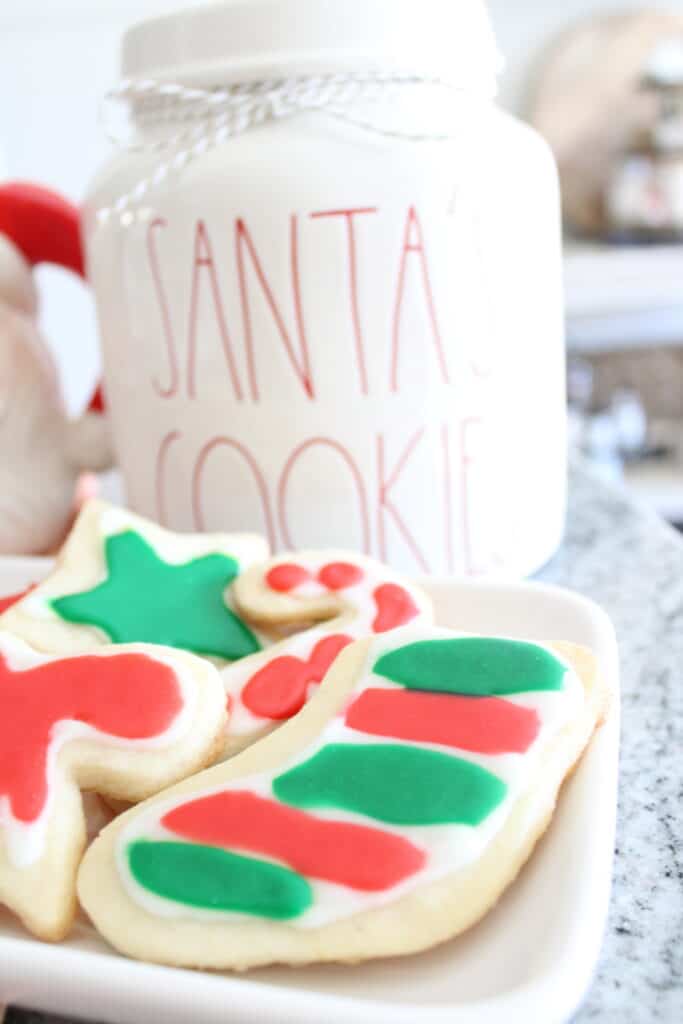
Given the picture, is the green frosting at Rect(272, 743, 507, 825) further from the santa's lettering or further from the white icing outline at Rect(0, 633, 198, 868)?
the santa's lettering

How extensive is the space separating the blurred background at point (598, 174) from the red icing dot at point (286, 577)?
0.82m

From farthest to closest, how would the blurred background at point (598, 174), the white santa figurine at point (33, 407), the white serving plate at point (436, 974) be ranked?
the blurred background at point (598, 174) < the white santa figurine at point (33, 407) < the white serving plate at point (436, 974)

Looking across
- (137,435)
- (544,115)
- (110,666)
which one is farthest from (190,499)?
(544,115)

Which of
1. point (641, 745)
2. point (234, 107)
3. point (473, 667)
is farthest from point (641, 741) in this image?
point (234, 107)

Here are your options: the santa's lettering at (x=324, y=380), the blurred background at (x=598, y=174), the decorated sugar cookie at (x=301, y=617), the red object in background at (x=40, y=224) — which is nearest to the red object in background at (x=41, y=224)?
the red object in background at (x=40, y=224)

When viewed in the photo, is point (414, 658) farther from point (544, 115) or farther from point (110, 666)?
point (544, 115)

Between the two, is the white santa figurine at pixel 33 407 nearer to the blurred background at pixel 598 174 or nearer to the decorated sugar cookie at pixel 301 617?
the decorated sugar cookie at pixel 301 617

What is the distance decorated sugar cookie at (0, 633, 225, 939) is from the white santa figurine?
0.20m

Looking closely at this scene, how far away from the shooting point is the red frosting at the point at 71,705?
0.26 meters

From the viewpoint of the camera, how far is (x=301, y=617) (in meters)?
0.34

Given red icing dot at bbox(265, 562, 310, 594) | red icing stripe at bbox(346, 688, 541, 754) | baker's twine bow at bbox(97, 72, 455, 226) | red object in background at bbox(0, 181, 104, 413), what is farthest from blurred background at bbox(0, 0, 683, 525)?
red icing stripe at bbox(346, 688, 541, 754)

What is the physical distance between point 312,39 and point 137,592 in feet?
0.72

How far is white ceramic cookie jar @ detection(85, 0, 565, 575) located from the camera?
38 centimetres

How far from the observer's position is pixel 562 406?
463mm
